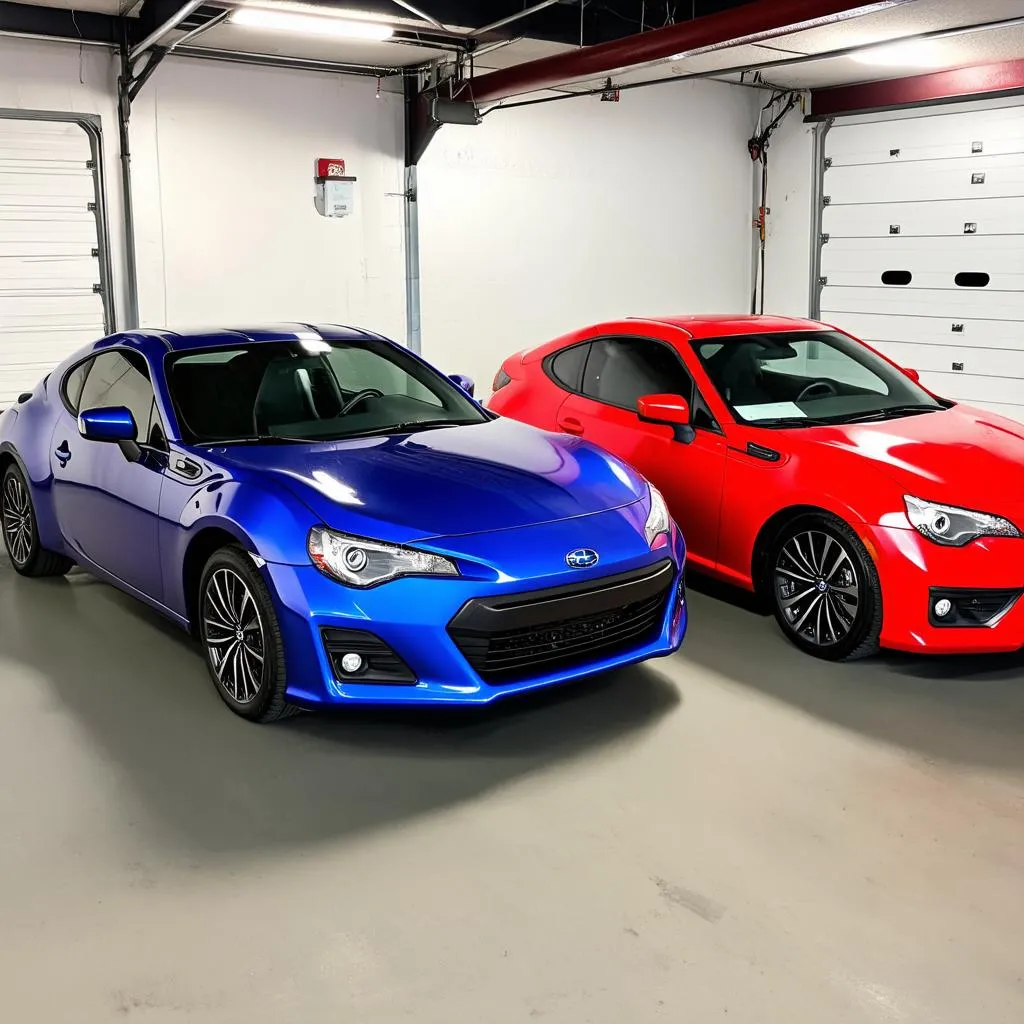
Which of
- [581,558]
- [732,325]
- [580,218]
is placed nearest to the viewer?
[581,558]

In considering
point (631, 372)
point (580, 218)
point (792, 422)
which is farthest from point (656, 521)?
point (580, 218)

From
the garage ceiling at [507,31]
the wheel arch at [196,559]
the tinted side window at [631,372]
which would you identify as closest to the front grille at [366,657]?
the wheel arch at [196,559]

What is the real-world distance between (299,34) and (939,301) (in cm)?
635

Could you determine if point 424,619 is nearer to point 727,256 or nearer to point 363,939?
point 363,939

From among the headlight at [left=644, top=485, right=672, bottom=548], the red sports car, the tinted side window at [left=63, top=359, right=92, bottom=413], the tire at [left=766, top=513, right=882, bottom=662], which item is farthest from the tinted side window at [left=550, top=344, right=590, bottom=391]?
the tinted side window at [left=63, top=359, right=92, bottom=413]

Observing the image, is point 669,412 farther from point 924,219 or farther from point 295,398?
point 924,219

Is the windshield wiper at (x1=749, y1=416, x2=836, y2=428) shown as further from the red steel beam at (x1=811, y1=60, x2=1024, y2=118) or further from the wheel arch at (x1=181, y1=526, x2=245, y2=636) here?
the red steel beam at (x1=811, y1=60, x2=1024, y2=118)

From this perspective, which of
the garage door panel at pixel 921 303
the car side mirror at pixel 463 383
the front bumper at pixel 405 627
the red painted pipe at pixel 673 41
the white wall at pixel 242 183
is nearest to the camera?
the front bumper at pixel 405 627

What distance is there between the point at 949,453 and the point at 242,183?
623cm

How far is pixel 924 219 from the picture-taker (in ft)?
34.9

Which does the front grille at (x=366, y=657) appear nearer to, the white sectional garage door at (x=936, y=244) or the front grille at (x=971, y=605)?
the front grille at (x=971, y=605)

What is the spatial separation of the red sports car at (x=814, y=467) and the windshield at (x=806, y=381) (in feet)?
0.03

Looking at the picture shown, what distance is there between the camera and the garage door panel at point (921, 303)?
10107mm

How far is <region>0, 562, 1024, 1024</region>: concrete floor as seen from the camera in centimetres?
254
